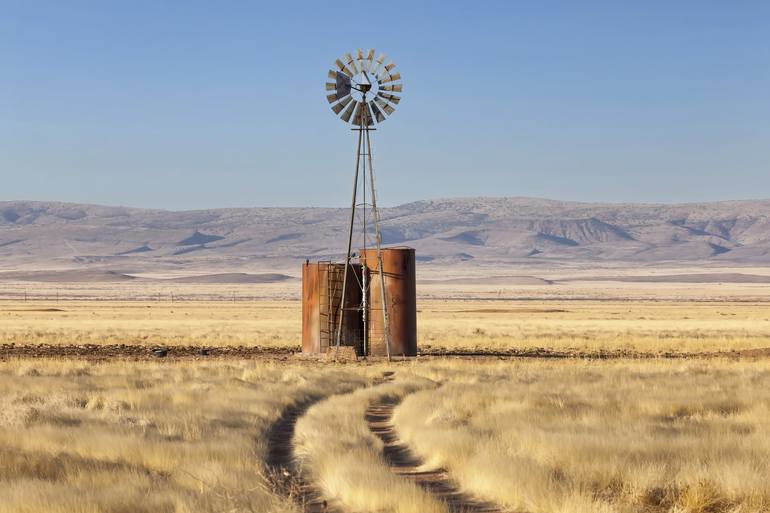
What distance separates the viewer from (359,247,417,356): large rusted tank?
1358 inches

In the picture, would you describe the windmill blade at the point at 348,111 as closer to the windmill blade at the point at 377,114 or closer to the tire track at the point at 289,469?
the windmill blade at the point at 377,114

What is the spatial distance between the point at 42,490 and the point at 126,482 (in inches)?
41.3

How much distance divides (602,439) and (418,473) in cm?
236

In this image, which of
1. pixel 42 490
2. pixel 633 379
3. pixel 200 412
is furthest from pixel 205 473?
pixel 633 379

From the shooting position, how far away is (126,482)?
37.9ft

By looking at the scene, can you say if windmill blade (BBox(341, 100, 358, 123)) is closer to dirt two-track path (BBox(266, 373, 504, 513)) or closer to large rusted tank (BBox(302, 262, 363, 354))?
large rusted tank (BBox(302, 262, 363, 354))

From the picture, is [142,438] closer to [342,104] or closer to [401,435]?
[401,435]

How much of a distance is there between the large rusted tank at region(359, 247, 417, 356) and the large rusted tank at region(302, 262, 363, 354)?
542mm

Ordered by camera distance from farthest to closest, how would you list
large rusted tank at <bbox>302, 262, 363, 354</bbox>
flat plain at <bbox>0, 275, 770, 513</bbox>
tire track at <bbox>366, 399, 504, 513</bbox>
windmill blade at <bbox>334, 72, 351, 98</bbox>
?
large rusted tank at <bbox>302, 262, 363, 354</bbox>
windmill blade at <bbox>334, 72, 351, 98</bbox>
tire track at <bbox>366, 399, 504, 513</bbox>
flat plain at <bbox>0, 275, 770, 513</bbox>

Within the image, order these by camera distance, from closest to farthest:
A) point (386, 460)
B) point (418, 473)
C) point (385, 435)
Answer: point (418, 473) → point (386, 460) → point (385, 435)

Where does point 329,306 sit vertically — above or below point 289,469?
above

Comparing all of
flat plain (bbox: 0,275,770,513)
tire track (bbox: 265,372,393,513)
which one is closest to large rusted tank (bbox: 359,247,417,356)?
flat plain (bbox: 0,275,770,513)

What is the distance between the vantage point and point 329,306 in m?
34.9

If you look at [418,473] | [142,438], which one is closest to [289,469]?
[418,473]
